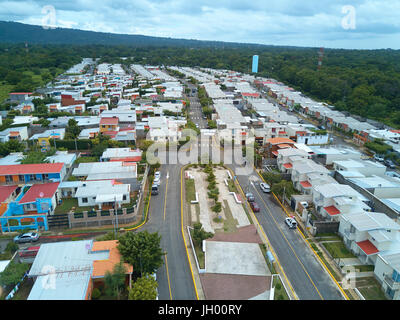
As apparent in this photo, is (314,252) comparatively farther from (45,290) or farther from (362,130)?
(362,130)

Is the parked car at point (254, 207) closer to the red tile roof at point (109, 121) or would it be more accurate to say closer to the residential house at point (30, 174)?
the residential house at point (30, 174)

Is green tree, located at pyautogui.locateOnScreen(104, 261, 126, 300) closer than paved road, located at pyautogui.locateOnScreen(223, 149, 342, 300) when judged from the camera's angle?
Yes

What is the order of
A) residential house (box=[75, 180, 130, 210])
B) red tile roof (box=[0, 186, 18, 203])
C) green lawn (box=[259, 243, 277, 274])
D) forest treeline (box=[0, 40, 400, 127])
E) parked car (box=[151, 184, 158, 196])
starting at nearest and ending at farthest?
→ green lawn (box=[259, 243, 277, 274]) → residential house (box=[75, 180, 130, 210]) → red tile roof (box=[0, 186, 18, 203]) → parked car (box=[151, 184, 158, 196]) → forest treeline (box=[0, 40, 400, 127])

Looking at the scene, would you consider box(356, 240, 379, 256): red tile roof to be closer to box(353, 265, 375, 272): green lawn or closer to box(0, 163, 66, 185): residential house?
box(353, 265, 375, 272): green lawn

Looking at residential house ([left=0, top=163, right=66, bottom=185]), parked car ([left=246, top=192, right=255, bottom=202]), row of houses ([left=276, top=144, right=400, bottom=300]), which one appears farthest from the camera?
parked car ([left=246, top=192, right=255, bottom=202])

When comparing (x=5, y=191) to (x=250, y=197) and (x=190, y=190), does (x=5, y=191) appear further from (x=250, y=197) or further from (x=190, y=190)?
(x=250, y=197)

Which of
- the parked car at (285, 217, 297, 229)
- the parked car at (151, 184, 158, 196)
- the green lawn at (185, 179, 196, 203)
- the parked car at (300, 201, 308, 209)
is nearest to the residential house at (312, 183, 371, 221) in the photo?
the parked car at (300, 201, 308, 209)

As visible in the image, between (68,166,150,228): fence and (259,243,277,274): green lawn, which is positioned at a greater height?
(68,166,150,228): fence

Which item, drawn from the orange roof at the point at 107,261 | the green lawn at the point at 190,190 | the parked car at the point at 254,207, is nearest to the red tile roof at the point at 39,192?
the orange roof at the point at 107,261

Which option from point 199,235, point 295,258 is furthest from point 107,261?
point 295,258

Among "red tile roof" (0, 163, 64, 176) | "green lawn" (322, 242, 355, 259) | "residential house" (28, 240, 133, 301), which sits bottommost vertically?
"green lawn" (322, 242, 355, 259)
